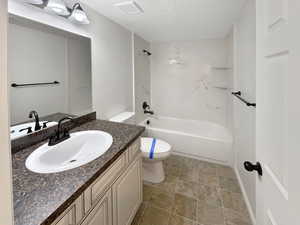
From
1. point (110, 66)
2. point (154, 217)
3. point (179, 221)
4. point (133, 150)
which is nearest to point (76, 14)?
point (110, 66)

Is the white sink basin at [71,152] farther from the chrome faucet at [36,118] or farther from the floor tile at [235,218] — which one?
the floor tile at [235,218]

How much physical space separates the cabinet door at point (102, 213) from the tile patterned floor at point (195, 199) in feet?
2.11

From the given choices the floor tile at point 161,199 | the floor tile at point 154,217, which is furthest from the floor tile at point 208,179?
the floor tile at point 154,217

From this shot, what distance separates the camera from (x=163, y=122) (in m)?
3.63

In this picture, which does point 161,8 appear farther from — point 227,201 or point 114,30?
point 227,201

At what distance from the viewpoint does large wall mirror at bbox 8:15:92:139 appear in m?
1.06

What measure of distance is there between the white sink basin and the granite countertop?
0.14 feet

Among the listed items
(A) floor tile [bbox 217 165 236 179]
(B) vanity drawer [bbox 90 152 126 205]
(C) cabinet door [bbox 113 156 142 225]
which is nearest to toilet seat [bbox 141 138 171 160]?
(C) cabinet door [bbox 113 156 142 225]

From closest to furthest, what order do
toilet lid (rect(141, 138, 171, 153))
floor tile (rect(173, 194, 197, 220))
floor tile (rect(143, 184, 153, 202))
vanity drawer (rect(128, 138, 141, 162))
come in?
vanity drawer (rect(128, 138, 141, 162)) < floor tile (rect(173, 194, 197, 220)) < floor tile (rect(143, 184, 153, 202)) < toilet lid (rect(141, 138, 171, 153))

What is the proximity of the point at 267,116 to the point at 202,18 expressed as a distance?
1.91m

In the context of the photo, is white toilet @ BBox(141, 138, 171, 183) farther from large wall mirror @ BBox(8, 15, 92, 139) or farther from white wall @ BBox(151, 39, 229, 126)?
white wall @ BBox(151, 39, 229, 126)

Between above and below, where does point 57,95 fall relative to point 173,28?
below

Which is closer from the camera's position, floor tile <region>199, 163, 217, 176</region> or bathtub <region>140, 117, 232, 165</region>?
floor tile <region>199, 163, 217, 176</region>

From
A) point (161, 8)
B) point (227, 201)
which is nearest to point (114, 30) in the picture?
point (161, 8)
